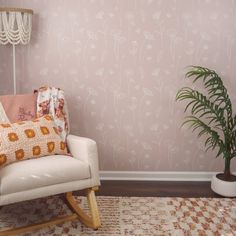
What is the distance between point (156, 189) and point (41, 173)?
3.82ft

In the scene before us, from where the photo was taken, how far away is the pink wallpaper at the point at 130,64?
108 inches

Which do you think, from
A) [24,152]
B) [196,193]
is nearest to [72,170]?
[24,152]

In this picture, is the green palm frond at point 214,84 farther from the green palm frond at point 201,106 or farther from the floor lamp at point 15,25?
the floor lamp at point 15,25

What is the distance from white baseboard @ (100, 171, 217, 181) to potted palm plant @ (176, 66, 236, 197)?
269 millimetres

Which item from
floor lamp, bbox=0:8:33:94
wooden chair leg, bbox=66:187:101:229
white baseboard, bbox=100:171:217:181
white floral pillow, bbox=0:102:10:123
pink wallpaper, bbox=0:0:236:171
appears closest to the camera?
wooden chair leg, bbox=66:187:101:229

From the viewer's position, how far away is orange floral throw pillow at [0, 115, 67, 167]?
199 centimetres

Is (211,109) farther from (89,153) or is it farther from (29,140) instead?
(29,140)

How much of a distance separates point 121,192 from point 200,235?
795 millimetres

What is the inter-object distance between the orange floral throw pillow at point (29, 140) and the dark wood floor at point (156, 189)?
2.27 feet

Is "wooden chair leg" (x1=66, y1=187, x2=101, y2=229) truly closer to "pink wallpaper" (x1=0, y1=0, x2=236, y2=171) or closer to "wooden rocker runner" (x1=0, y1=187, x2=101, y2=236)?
"wooden rocker runner" (x1=0, y1=187, x2=101, y2=236)

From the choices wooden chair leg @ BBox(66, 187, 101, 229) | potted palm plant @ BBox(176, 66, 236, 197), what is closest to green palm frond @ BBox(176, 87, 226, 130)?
potted palm plant @ BBox(176, 66, 236, 197)

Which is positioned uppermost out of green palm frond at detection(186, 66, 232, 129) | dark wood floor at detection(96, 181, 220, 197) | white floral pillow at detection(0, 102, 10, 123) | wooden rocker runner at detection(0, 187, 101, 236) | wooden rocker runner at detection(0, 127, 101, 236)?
green palm frond at detection(186, 66, 232, 129)

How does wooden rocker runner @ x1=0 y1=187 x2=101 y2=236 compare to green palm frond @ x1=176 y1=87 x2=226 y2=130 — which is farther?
green palm frond @ x1=176 y1=87 x2=226 y2=130

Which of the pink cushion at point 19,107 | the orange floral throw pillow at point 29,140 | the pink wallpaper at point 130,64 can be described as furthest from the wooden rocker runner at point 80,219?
the pink wallpaper at point 130,64
